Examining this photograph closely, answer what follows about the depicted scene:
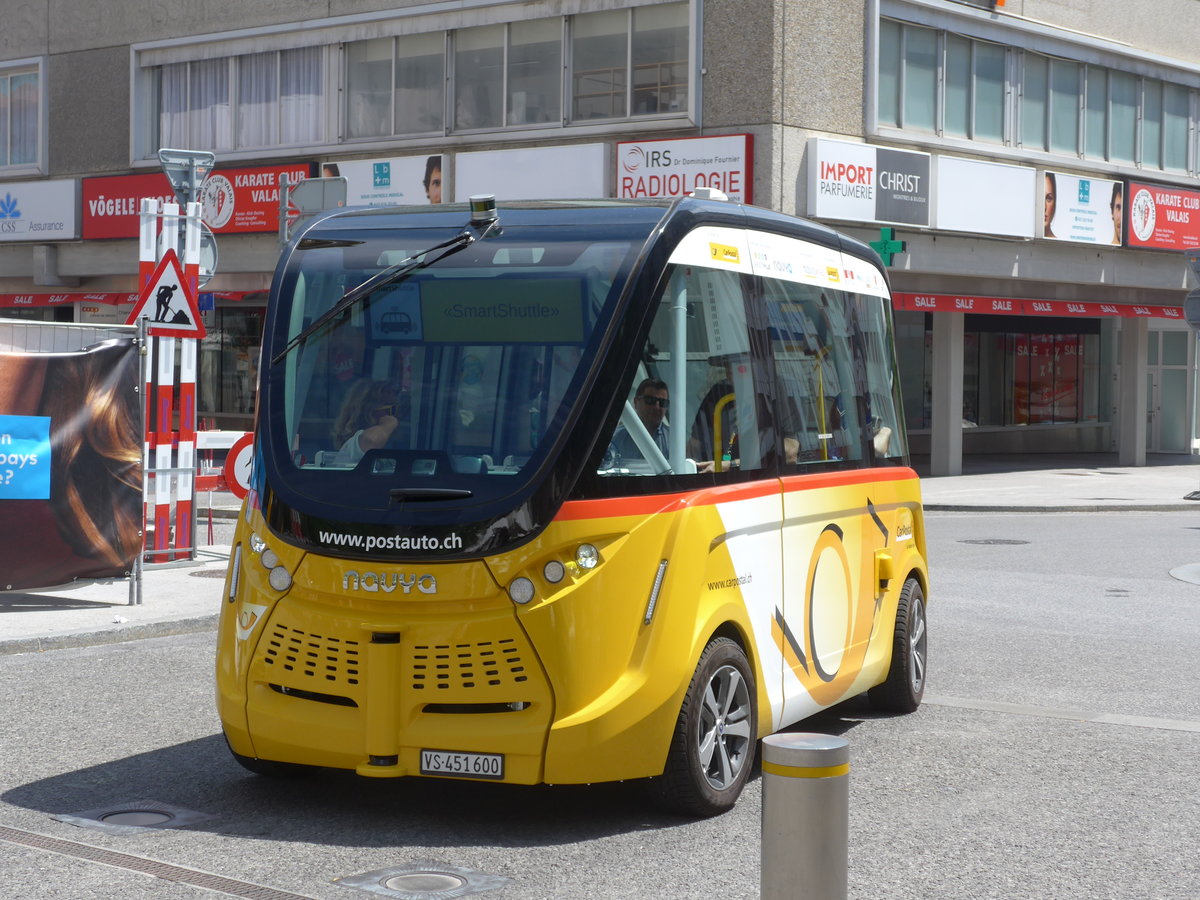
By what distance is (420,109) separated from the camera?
1171 inches

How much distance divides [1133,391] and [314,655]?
31.9 meters

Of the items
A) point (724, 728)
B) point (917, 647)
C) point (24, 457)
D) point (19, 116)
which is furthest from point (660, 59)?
point (724, 728)

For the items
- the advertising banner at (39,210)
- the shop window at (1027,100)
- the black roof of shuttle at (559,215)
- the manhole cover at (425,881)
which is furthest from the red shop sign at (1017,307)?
the manhole cover at (425,881)

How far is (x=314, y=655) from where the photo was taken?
629 cm

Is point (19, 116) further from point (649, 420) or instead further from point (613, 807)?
point (613, 807)

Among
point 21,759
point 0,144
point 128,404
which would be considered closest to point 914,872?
point 21,759

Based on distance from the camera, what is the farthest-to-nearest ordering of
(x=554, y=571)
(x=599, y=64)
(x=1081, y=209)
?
1. (x=1081, y=209)
2. (x=599, y=64)
3. (x=554, y=571)

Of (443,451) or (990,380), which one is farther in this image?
(990,380)

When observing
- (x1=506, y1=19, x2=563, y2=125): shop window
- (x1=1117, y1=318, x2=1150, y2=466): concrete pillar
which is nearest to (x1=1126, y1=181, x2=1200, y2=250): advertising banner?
(x1=1117, y1=318, x2=1150, y2=466): concrete pillar

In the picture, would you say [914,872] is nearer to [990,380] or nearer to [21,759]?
[21,759]

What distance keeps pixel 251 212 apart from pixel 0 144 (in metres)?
7.65

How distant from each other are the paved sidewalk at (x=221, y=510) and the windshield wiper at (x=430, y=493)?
17.6ft

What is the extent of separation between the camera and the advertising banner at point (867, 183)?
2634 cm

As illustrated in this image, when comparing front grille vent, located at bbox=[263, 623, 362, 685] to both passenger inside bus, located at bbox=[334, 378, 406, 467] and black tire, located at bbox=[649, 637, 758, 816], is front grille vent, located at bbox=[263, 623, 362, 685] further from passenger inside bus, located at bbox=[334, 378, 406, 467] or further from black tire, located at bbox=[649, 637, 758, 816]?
black tire, located at bbox=[649, 637, 758, 816]
